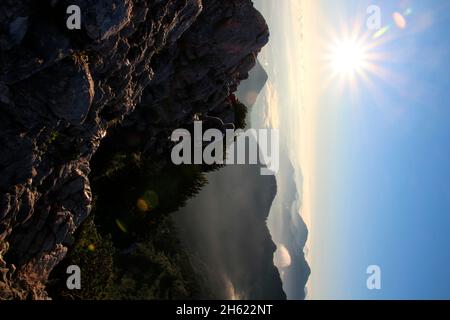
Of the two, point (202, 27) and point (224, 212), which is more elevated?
point (202, 27)

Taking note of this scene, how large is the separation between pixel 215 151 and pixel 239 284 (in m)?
60.8

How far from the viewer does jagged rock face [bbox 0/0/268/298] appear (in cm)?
2125

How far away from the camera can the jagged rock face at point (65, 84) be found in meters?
21.2

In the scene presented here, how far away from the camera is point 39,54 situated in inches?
837

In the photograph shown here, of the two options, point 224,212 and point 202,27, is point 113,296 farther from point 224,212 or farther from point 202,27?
point 224,212

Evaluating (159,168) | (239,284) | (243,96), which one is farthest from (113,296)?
(243,96)

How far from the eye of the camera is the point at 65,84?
2317cm

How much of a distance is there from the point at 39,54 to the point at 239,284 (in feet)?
330
